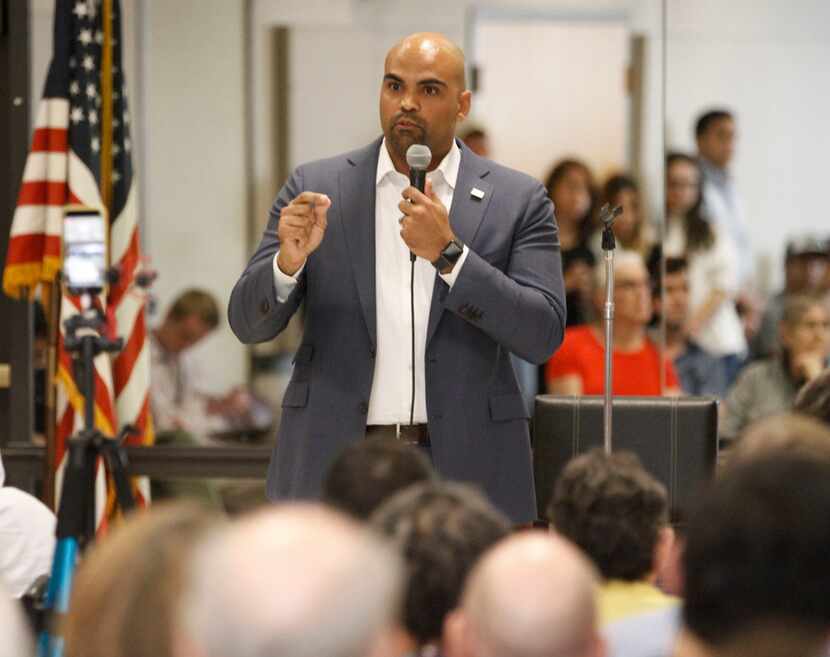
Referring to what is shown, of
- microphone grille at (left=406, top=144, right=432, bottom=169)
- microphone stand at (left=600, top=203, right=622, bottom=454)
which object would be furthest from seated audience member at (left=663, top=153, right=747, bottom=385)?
microphone grille at (left=406, top=144, right=432, bottom=169)

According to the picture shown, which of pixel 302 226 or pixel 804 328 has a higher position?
pixel 302 226

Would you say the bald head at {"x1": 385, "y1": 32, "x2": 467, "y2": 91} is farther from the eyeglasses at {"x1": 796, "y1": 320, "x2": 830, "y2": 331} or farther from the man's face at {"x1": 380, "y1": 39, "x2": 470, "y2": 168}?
the eyeglasses at {"x1": 796, "y1": 320, "x2": 830, "y2": 331}

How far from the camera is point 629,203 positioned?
598 centimetres

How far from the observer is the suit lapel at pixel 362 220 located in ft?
11.4

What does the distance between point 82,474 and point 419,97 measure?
1.43m

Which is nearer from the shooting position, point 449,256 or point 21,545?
point 449,256

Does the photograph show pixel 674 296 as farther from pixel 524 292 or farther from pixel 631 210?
pixel 524 292

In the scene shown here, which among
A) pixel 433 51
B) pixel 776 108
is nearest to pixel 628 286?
pixel 776 108

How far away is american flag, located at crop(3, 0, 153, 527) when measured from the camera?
5535mm

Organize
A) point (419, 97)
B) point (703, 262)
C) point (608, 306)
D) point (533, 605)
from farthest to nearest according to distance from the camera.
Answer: point (703, 262) < point (608, 306) < point (419, 97) < point (533, 605)

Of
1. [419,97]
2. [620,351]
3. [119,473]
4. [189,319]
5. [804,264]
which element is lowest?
[119,473]

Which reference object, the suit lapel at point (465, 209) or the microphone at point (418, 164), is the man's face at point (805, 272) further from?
the microphone at point (418, 164)

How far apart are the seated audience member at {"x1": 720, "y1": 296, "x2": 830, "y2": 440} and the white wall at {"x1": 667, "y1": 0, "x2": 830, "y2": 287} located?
203mm

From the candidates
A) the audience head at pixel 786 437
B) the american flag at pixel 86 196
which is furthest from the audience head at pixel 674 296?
the audience head at pixel 786 437
